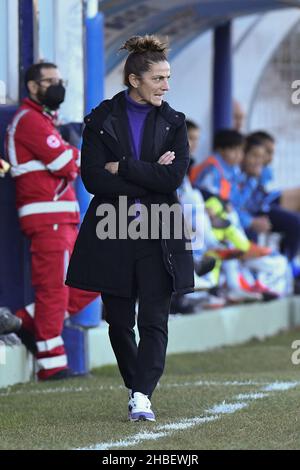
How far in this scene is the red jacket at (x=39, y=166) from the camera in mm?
8234

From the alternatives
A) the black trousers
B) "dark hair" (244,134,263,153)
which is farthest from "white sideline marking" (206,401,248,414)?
"dark hair" (244,134,263,153)

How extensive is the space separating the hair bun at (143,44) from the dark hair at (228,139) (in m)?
5.81

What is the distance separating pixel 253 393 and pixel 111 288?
1.34 meters

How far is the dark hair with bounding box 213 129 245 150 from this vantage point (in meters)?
12.3

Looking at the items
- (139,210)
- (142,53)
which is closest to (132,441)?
(139,210)

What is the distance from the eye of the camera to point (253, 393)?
24.2 ft

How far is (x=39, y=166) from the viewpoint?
8.30 m

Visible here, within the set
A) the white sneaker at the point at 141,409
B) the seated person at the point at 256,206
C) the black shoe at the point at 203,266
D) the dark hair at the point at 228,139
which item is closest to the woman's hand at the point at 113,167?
the white sneaker at the point at 141,409

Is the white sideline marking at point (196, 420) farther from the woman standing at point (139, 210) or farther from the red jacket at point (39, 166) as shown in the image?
the red jacket at point (39, 166)

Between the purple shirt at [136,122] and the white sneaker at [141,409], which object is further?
the purple shirt at [136,122]

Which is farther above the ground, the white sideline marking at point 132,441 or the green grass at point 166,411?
the white sideline marking at point 132,441

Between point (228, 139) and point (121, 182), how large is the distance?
601 cm
